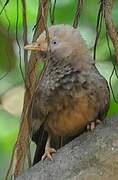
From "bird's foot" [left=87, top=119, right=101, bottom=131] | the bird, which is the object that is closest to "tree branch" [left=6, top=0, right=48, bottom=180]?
the bird

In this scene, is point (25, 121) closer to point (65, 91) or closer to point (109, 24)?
→ point (65, 91)

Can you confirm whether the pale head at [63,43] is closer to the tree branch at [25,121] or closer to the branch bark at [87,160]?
the tree branch at [25,121]

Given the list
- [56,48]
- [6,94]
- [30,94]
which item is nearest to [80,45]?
[56,48]

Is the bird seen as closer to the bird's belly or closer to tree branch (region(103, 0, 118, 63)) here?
the bird's belly

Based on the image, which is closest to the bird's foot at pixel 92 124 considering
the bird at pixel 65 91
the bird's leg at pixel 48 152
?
the bird at pixel 65 91

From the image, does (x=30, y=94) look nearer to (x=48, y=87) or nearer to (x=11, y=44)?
(x=48, y=87)

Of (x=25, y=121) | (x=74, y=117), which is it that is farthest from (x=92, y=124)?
(x=25, y=121)
